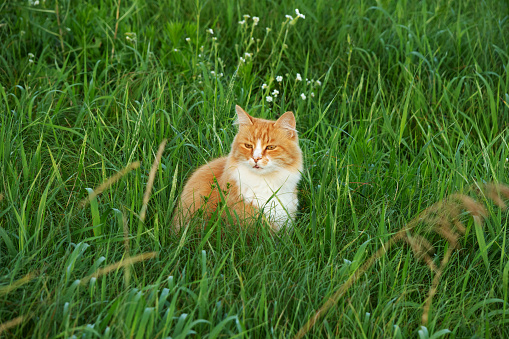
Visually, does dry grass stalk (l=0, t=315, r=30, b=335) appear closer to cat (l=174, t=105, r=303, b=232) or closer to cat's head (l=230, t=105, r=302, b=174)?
cat (l=174, t=105, r=303, b=232)

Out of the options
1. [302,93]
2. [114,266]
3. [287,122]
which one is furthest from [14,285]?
[302,93]

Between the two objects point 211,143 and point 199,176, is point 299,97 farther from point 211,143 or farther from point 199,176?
point 199,176

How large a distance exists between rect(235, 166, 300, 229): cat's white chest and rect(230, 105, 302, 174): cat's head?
42 mm

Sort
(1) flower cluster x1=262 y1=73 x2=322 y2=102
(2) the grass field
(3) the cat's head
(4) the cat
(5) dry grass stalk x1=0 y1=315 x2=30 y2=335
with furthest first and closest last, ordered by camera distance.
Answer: (1) flower cluster x1=262 y1=73 x2=322 y2=102
(3) the cat's head
(4) the cat
(2) the grass field
(5) dry grass stalk x1=0 y1=315 x2=30 y2=335

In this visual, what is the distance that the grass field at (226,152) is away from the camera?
7.44ft

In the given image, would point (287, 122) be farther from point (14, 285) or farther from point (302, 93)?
point (14, 285)

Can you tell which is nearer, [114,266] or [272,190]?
[114,266]

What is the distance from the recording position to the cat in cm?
312

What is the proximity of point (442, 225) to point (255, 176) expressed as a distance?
44.7 inches

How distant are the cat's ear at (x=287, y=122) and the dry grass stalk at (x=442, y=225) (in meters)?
0.96

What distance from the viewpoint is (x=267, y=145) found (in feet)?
11.1

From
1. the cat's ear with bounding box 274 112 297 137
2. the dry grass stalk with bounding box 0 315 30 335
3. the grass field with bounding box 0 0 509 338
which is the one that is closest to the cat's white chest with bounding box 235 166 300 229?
the grass field with bounding box 0 0 509 338

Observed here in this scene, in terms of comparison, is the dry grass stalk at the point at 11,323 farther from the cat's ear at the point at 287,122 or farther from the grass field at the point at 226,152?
the cat's ear at the point at 287,122

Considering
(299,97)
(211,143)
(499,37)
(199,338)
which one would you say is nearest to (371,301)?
(199,338)
